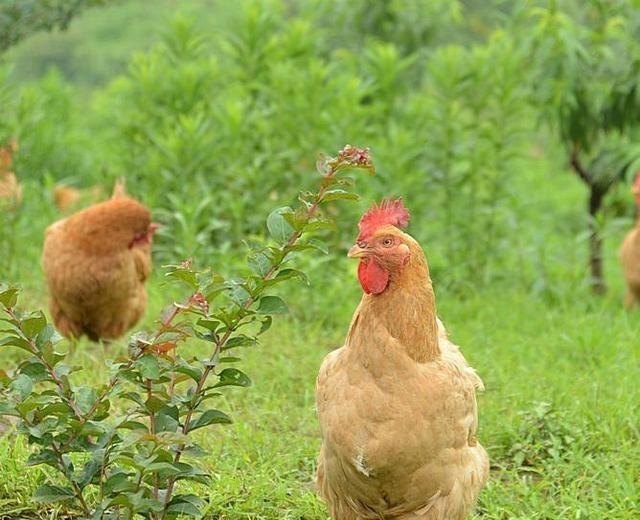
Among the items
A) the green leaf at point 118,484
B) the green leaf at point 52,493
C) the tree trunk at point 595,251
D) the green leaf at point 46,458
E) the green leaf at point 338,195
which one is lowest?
the tree trunk at point 595,251

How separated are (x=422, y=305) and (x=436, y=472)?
0.54 m

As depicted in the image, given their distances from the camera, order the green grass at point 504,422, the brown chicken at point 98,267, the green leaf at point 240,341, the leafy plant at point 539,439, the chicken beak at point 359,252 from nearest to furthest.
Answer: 1. the green leaf at point 240,341
2. the chicken beak at point 359,252
3. the green grass at point 504,422
4. the leafy plant at point 539,439
5. the brown chicken at point 98,267

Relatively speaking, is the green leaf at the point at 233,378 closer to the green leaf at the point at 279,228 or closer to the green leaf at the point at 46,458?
the green leaf at the point at 279,228

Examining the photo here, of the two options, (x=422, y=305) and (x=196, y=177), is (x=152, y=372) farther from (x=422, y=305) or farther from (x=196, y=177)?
(x=196, y=177)

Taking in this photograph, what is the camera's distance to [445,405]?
11.3 feet

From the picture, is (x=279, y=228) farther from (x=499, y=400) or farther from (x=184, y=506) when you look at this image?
(x=499, y=400)

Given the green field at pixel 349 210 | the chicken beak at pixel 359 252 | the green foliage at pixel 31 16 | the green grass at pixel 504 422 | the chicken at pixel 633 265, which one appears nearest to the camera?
the chicken beak at pixel 359 252

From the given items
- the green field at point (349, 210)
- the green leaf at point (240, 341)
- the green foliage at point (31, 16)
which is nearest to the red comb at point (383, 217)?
the green leaf at point (240, 341)

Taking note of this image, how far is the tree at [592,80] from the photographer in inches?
285

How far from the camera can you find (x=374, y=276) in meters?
3.46

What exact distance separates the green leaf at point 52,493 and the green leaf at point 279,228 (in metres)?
1.02

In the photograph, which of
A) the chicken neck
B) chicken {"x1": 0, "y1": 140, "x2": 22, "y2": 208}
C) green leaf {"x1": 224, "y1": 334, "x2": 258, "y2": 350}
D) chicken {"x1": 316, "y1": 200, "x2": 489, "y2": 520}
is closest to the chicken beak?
chicken {"x1": 316, "y1": 200, "x2": 489, "y2": 520}

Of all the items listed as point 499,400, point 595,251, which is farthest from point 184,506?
point 595,251

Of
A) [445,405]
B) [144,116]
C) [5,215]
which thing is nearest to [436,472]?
[445,405]
